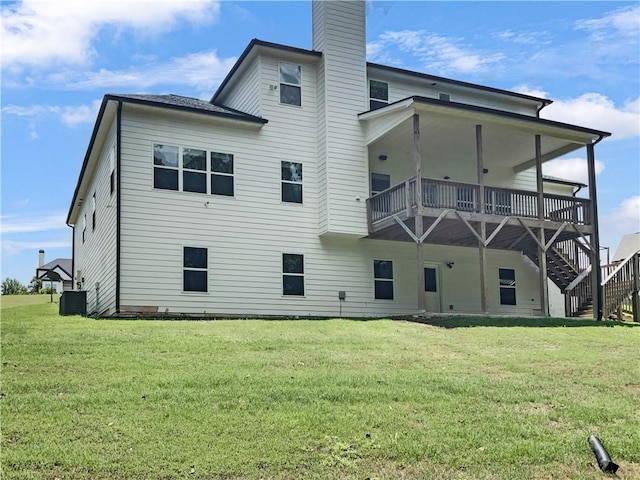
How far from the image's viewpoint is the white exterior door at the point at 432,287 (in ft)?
75.7

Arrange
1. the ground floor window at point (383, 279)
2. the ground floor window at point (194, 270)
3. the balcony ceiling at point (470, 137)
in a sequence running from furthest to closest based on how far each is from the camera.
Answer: the ground floor window at point (383, 279) < the balcony ceiling at point (470, 137) < the ground floor window at point (194, 270)

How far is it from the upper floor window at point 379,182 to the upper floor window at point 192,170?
506 cm

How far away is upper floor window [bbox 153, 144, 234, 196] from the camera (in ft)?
62.4

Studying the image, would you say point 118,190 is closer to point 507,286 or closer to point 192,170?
point 192,170

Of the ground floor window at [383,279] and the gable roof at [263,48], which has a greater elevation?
the gable roof at [263,48]

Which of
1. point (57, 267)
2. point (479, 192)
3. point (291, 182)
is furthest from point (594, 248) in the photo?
point (57, 267)

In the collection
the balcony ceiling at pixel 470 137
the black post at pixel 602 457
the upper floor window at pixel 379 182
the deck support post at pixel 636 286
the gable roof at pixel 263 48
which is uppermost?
the gable roof at pixel 263 48

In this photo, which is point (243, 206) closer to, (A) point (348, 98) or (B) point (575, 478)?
(A) point (348, 98)

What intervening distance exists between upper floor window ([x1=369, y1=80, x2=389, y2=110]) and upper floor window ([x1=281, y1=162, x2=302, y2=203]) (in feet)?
12.1

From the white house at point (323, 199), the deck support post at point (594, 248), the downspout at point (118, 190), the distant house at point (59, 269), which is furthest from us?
the distant house at point (59, 269)

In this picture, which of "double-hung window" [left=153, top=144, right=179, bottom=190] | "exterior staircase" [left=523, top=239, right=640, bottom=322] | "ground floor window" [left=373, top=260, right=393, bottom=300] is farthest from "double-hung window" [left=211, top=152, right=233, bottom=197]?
"exterior staircase" [left=523, top=239, right=640, bottom=322]

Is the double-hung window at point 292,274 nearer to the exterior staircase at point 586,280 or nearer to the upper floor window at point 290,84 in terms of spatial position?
the upper floor window at point 290,84

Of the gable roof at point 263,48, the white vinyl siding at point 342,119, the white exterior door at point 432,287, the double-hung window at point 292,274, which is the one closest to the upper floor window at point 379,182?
the white vinyl siding at point 342,119

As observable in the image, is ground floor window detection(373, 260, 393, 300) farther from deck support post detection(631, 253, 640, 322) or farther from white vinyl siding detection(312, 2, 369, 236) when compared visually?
deck support post detection(631, 253, 640, 322)
